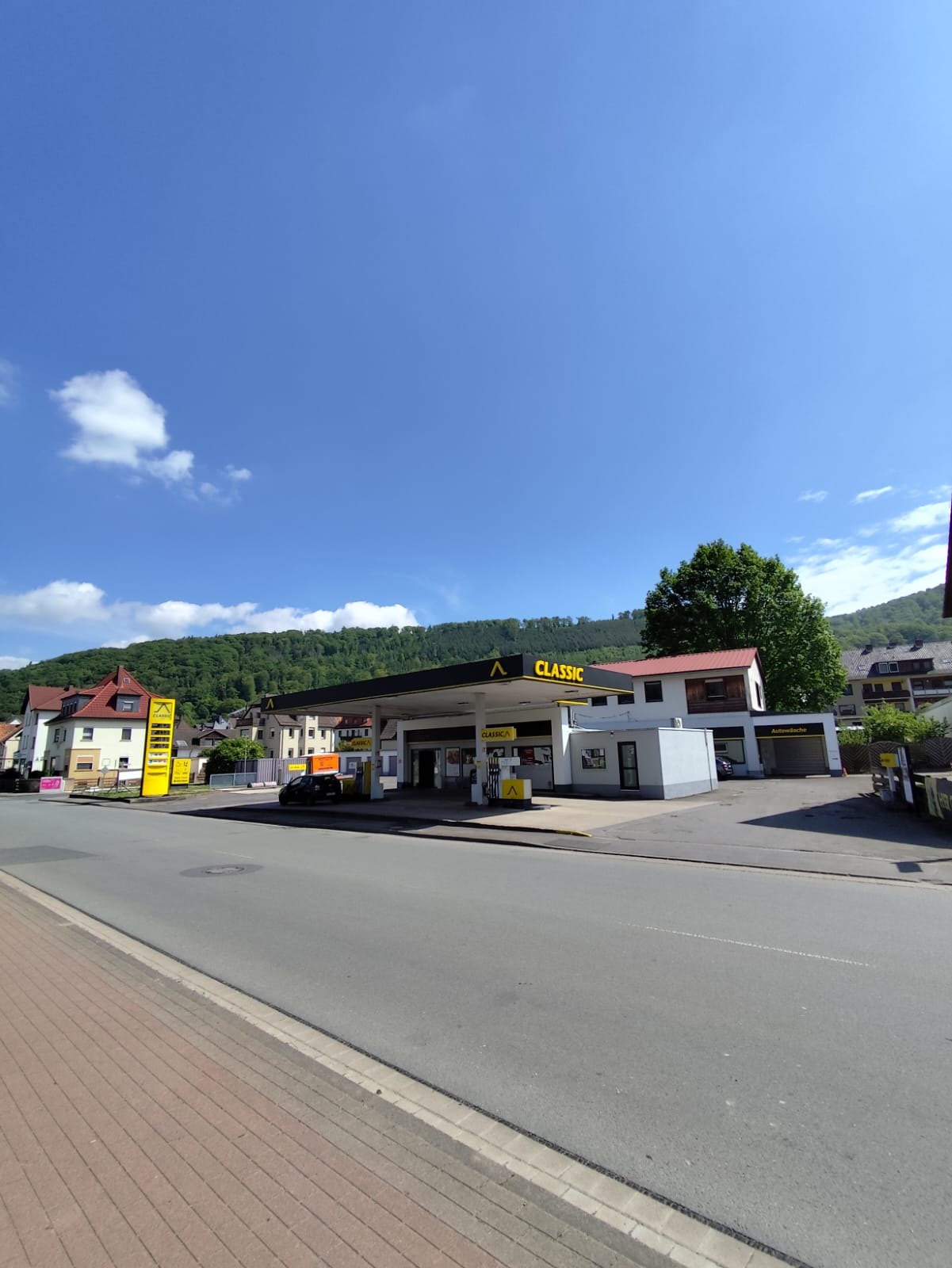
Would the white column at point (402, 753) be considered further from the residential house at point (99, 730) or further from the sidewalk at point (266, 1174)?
the residential house at point (99, 730)

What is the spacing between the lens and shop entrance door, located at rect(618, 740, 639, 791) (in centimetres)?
2803

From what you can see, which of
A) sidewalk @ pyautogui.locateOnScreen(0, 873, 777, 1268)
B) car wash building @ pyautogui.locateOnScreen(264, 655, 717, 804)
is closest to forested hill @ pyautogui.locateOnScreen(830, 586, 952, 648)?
car wash building @ pyautogui.locateOnScreen(264, 655, 717, 804)

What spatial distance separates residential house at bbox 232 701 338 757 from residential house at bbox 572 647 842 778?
185 ft

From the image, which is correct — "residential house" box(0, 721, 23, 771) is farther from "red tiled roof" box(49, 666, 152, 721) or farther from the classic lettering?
the classic lettering

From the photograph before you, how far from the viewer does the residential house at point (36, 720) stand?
66625 mm

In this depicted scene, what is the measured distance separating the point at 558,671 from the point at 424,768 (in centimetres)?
1792

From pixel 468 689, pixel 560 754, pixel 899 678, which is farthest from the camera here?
pixel 899 678

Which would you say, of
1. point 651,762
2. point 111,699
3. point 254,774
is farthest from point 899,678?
point 111,699

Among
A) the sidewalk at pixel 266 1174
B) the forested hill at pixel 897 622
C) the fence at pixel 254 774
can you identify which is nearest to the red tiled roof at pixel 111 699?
the fence at pixel 254 774

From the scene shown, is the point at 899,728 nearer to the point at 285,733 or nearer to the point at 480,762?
the point at 480,762

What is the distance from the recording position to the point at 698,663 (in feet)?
137

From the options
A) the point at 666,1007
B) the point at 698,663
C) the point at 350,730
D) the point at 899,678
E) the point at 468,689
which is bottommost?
the point at 666,1007

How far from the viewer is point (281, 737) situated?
9044cm

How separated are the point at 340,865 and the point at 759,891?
25.2ft
